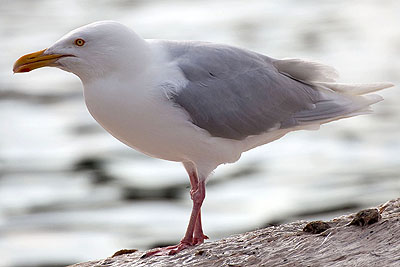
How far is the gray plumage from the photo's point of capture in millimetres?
6348

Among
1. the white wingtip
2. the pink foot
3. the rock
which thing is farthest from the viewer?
the white wingtip

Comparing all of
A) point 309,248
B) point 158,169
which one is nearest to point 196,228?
point 309,248

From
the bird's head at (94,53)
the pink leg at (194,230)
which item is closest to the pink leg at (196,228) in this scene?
the pink leg at (194,230)

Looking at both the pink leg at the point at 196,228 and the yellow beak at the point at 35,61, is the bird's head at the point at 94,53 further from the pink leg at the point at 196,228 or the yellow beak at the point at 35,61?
the pink leg at the point at 196,228

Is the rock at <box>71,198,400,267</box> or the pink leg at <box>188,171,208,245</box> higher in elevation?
the pink leg at <box>188,171,208,245</box>

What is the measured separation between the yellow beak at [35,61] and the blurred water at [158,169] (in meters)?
4.54

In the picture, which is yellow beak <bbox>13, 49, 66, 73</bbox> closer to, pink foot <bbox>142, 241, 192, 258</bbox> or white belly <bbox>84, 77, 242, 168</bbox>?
white belly <bbox>84, 77, 242, 168</bbox>

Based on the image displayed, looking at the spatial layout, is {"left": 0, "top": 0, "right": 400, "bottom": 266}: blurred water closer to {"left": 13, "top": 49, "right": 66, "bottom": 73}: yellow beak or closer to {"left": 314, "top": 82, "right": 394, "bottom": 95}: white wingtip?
{"left": 314, "top": 82, "right": 394, "bottom": 95}: white wingtip

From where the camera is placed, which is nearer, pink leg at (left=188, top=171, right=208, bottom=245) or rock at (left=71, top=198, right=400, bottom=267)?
rock at (left=71, top=198, right=400, bottom=267)

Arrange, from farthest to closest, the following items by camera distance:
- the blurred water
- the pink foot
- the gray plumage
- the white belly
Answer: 1. the blurred water
2. the gray plumage
3. the pink foot
4. the white belly

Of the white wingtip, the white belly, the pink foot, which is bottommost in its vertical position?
the pink foot

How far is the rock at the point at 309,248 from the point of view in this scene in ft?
18.4

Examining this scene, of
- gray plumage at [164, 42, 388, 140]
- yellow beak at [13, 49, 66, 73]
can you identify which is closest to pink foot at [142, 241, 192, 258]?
gray plumage at [164, 42, 388, 140]

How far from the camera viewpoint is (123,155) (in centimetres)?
1320
